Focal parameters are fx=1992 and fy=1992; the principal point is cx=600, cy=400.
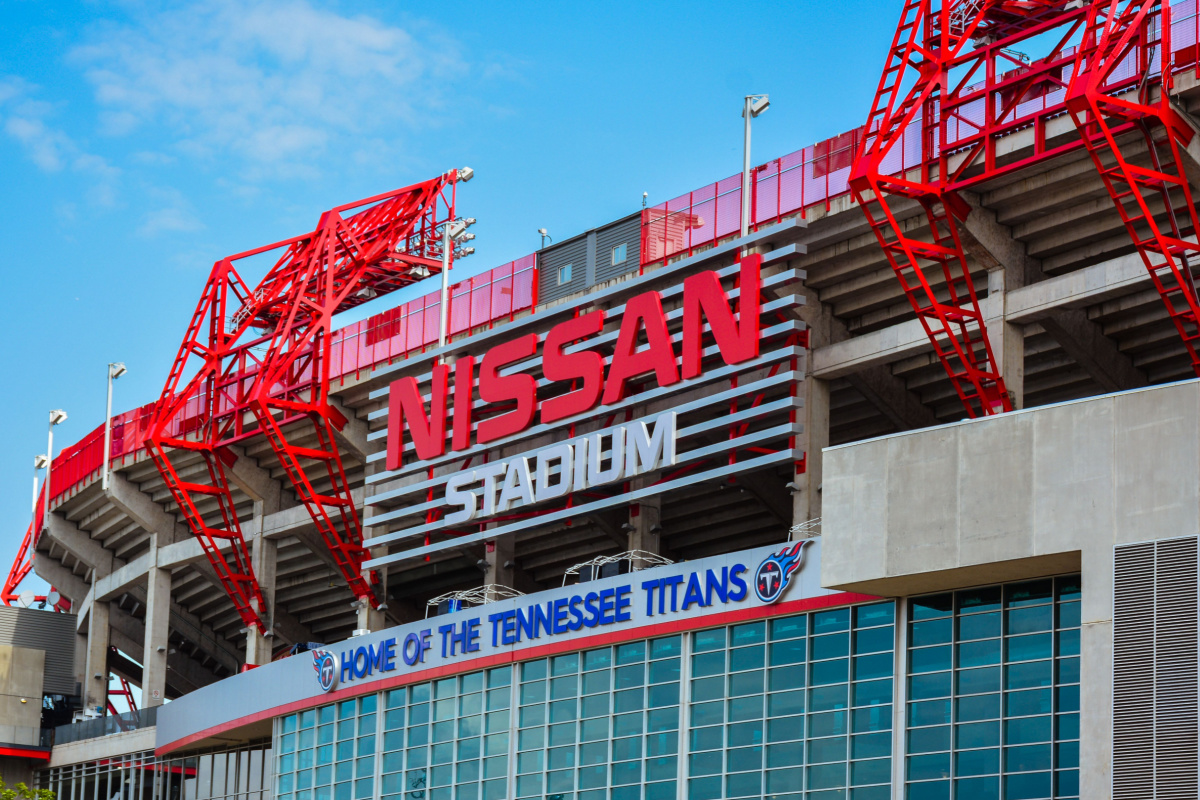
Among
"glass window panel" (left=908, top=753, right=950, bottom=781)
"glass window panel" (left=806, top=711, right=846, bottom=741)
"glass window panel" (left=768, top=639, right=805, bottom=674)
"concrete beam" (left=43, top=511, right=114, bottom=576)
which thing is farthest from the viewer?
"concrete beam" (left=43, top=511, right=114, bottom=576)

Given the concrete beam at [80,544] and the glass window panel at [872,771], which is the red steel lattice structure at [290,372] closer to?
the concrete beam at [80,544]

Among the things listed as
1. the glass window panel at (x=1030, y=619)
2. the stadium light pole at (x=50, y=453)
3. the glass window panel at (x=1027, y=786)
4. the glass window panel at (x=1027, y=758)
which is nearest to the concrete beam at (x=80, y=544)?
the stadium light pole at (x=50, y=453)

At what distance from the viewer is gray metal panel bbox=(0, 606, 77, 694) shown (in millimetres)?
84500

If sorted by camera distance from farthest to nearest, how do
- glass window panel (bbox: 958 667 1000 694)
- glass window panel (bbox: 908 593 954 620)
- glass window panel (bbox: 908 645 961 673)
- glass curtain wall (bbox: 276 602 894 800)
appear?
1. glass curtain wall (bbox: 276 602 894 800)
2. glass window panel (bbox: 908 593 954 620)
3. glass window panel (bbox: 908 645 961 673)
4. glass window panel (bbox: 958 667 1000 694)

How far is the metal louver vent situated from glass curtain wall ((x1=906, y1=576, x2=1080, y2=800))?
1.90 m

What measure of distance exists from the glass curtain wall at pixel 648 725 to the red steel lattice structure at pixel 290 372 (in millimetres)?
10817

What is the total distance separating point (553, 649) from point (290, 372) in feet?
68.7

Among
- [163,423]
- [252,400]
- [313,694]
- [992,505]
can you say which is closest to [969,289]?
[992,505]

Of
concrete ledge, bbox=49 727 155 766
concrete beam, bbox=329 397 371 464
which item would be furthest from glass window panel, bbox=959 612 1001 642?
concrete ledge, bbox=49 727 155 766

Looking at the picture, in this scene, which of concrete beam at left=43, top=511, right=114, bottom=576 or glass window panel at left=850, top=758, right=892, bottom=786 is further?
concrete beam at left=43, top=511, right=114, bottom=576

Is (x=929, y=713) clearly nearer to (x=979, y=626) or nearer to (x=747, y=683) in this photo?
(x=979, y=626)

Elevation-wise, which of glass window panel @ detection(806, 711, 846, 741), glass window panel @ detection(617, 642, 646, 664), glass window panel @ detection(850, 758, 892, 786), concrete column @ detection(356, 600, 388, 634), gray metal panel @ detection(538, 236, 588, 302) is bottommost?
glass window panel @ detection(850, 758, 892, 786)

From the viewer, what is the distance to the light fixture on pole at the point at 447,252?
6356 cm

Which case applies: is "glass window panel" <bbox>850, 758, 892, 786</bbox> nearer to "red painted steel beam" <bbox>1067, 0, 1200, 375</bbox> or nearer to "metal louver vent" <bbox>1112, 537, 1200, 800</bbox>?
"metal louver vent" <bbox>1112, 537, 1200, 800</bbox>
